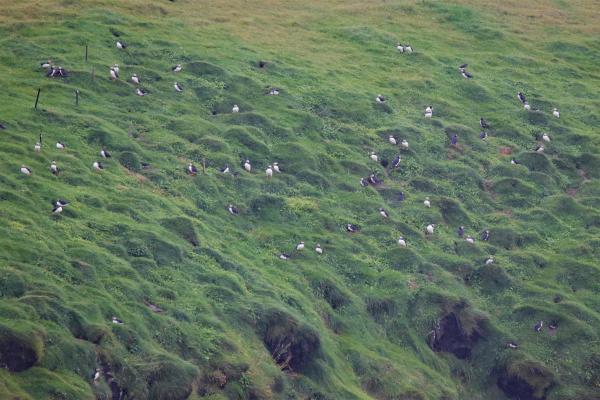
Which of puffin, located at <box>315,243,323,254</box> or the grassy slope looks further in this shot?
puffin, located at <box>315,243,323,254</box>

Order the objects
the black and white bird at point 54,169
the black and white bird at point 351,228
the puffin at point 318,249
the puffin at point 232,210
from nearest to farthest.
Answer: the black and white bird at point 54,169 → the puffin at point 318,249 → the puffin at point 232,210 → the black and white bird at point 351,228

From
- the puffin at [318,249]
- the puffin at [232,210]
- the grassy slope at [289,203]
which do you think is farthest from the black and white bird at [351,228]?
the puffin at [232,210]

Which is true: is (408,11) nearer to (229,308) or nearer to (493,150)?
(493,150)

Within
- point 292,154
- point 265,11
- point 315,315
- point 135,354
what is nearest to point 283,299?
point 315,315

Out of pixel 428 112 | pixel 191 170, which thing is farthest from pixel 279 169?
pixel 428 112

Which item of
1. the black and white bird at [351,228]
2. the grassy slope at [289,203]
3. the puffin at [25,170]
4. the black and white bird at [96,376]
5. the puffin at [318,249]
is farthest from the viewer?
the black and white bird at [351,228]

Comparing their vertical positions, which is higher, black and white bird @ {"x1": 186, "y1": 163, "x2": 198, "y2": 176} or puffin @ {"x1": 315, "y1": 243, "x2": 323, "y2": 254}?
black and white bird @ {"x1": 186, "y1": 163, "x2": 198, "y2": 176}

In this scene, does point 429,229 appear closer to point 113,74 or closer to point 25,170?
point 113,74

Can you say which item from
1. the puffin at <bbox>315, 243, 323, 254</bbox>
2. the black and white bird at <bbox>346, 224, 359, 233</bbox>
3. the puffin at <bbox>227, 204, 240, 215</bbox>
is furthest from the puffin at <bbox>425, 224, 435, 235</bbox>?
the puffin at <bbox>227, 204, 240, 215</bbox>

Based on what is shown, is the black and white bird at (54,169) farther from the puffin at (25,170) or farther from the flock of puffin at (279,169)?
the puffin at (25,170)

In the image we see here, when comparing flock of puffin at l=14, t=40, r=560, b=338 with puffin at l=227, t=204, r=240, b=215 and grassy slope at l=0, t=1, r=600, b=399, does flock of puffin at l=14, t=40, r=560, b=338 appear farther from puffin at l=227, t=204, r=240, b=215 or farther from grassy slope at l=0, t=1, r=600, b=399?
grassy slope at l=0, t=1, r=600, b=399
